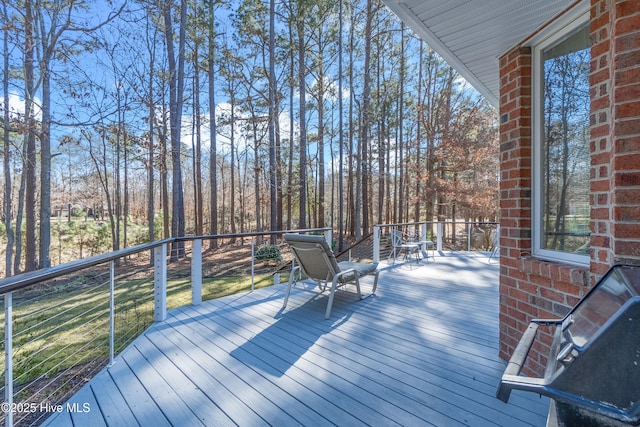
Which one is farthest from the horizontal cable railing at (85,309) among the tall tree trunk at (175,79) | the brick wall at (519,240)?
the brick wall at (519,240)

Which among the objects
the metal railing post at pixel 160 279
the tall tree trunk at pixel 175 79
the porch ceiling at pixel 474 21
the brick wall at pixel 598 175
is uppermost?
the tall tree trunk at pixel 175 79

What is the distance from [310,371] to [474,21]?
271 cm

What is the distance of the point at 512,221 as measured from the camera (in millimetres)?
2062

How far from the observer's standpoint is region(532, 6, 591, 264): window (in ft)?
5.64

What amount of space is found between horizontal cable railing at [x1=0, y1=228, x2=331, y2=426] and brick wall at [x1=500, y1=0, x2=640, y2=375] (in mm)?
2447

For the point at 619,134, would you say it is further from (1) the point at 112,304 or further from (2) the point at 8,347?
(1) the point at 112,304

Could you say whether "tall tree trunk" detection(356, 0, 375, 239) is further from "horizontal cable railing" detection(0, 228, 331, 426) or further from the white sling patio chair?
the white sling patio chair

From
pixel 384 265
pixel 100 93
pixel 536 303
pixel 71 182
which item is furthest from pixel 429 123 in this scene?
pixel 71 182

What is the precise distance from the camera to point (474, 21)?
2117 mm

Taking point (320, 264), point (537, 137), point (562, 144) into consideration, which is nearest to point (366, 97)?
point (320, 264)

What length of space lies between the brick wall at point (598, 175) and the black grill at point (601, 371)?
20.3 inches

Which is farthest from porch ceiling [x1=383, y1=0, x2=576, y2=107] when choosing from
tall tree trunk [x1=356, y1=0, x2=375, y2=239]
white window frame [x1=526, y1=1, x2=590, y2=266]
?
tall tree trunk [x1=356, y1=0, x2=375, y2=239]

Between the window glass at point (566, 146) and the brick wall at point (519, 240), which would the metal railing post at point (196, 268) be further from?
the window glass at point (566, 146)

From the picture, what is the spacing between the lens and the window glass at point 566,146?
172 centimetres
